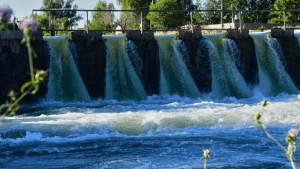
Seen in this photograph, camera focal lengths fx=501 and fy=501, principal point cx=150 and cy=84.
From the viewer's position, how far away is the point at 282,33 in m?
20.9

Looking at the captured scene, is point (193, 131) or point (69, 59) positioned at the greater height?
point (69, 59)

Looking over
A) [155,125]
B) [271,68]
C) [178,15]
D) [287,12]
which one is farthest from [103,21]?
[155,125]

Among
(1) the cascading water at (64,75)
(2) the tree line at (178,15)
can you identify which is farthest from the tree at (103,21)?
(1) the cascading water at (64,75)

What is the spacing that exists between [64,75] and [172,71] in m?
4.11

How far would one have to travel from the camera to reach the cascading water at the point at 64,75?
671 inches

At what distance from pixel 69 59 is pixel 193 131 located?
7.04 meters

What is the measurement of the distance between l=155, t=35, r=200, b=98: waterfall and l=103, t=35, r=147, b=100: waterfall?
1.13 metres

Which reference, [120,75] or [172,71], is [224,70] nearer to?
[172,71]

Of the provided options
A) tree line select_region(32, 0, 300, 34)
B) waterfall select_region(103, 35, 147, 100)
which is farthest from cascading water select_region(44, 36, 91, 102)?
tree line select_region(32, 0, 300, 34)

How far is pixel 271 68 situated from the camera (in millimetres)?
20438

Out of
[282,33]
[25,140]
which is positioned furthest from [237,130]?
[282,33]

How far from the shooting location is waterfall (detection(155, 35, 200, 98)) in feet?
61.2

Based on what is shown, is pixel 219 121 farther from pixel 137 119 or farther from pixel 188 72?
pixel 188 72

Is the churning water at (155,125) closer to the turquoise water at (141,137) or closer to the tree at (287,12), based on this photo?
the turquoise water at (141,137)
